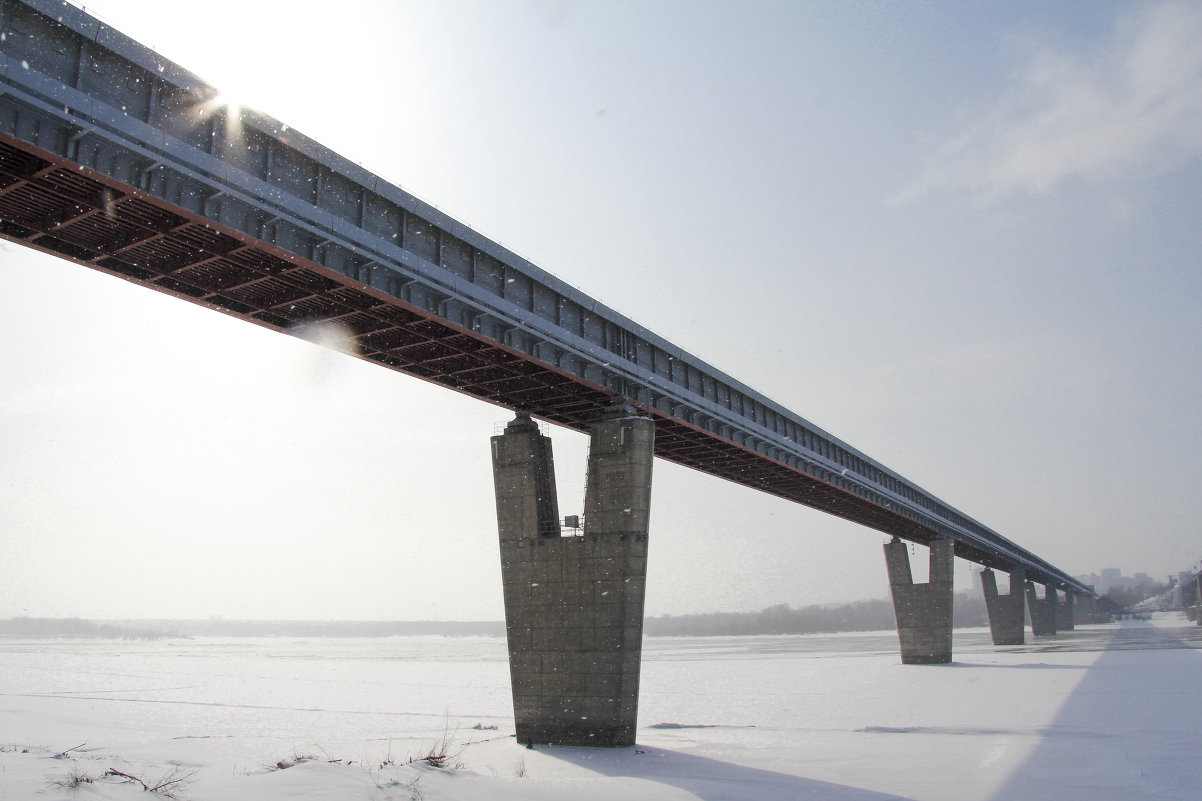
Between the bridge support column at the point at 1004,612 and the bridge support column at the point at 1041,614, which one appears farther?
the bridge support column at the point at 1041,614

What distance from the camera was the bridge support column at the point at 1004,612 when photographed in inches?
3538

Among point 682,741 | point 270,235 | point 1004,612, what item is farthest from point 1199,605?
point 270,235

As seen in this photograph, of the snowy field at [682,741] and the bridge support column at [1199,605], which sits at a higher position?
the snowy field at [682,741]

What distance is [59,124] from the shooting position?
14.4 m

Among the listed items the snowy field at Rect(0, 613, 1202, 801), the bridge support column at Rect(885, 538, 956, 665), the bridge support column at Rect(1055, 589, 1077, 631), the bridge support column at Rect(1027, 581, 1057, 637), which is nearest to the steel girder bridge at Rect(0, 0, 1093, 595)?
the snowy field at Rect(0, 613, 1202, 801)

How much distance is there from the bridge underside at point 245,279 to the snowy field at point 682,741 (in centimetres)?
1092

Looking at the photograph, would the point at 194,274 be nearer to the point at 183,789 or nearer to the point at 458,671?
the point at 183,789

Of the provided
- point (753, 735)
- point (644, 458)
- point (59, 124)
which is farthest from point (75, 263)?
point (753, 735)

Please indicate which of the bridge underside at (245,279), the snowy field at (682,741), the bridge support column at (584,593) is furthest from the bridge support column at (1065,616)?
the bridge support column at (584,593)

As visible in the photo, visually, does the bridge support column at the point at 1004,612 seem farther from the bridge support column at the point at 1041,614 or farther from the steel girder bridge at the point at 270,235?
the steel girder bridge at the point at 270,235

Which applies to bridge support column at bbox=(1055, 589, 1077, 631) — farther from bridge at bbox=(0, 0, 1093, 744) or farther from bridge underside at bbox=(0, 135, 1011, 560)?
bridge underside at bbox=(0, 135, 1011, 560)

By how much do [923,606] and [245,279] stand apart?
59.0 m

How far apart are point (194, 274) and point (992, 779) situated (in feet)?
71.1

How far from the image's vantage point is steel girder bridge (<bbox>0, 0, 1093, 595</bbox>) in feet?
47.9
